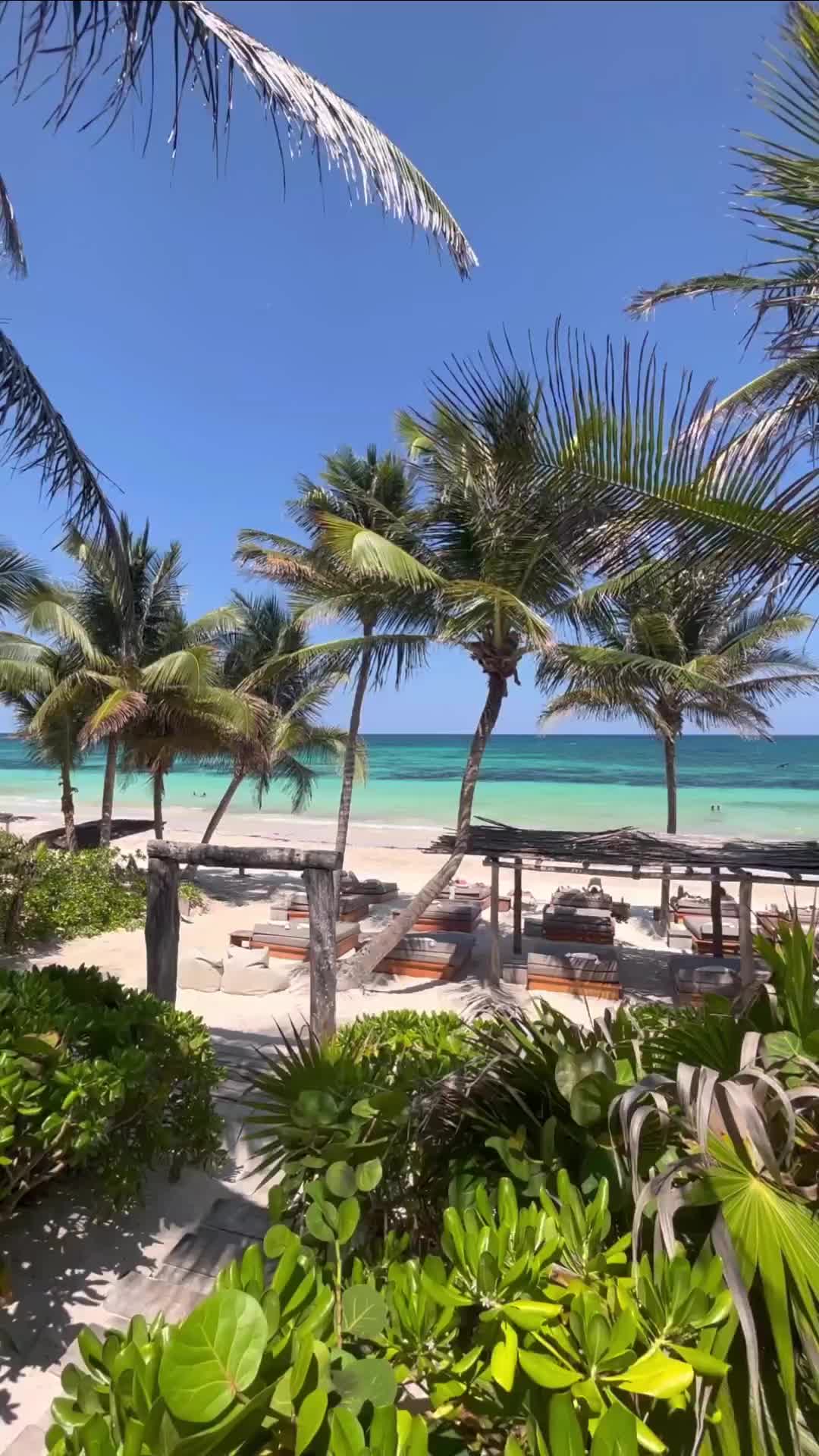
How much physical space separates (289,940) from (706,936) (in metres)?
6.77

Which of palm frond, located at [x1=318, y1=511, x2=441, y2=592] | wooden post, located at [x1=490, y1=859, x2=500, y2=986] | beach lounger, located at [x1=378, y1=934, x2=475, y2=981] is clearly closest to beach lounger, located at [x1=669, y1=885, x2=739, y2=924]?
wooden post, located at [x1=490, y1=859, x2=500, y2=986]

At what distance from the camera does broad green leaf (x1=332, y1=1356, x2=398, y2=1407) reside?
113 centimetres

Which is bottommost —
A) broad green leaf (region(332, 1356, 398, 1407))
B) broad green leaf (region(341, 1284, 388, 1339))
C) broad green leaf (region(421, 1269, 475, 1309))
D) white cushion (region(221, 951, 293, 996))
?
white cushion (region(221, 951, 293, 996))

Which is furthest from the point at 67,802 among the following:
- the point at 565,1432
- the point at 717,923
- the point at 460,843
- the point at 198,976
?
the point at 565,1432

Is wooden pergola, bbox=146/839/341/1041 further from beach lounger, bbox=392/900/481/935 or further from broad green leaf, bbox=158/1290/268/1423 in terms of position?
beach lounger, bbox=392/900/481/935

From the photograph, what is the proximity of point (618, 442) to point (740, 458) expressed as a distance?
2.08 feet

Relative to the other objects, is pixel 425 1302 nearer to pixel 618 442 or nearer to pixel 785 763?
pixel 618 442

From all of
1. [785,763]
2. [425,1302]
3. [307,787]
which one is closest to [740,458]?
[425,1302]

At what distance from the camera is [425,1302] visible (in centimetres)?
133

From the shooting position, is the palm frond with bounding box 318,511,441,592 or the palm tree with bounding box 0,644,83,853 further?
the palm tree with bounding box 0,644,83,853

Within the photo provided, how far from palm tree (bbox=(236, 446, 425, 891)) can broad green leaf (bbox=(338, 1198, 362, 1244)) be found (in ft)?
25.7

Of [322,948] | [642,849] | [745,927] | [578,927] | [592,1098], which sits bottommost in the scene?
[578,927]

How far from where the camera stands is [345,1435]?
0.99 metres

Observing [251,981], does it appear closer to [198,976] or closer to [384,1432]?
[198,976]
